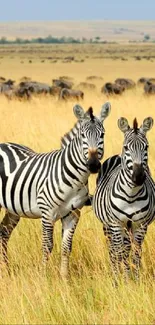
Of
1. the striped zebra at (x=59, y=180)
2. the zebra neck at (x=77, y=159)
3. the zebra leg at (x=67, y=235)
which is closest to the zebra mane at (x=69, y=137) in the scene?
the striped zebra at (x=59, y=180)

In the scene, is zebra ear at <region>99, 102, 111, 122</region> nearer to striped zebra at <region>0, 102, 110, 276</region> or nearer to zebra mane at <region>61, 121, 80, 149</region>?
striped zebra at <region>0, 102, 110, 276</region>

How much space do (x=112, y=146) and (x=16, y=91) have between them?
1135 cm

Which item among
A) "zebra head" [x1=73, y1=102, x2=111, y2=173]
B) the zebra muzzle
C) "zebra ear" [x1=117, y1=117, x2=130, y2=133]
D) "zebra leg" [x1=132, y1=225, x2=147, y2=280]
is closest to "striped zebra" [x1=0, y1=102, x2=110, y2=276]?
"zebra head" [x1=73, y1=102, x2=111, y2=173]

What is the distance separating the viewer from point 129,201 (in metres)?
5.06

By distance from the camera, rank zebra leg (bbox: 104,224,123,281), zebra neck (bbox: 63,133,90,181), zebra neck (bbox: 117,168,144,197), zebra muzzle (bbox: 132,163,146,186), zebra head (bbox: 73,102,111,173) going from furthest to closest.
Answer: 1. zebra neck (bbox: 63,133,90,181)
2. zebra leg (bbox: 104,224,123,281)
3. zebra head (bbox: 73,102,111,173)
4. zebra neck (bbox: 117,168,144,197)
5. zebra muzzle (bbox: 132,163,146,186)

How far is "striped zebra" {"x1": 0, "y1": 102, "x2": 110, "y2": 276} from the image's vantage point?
5.29 m

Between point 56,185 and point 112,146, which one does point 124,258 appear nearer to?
point 56,185

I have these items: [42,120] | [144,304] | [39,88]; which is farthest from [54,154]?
[39,88]

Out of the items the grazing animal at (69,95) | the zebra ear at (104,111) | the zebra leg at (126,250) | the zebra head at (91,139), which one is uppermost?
the grazing animal at (69,95)

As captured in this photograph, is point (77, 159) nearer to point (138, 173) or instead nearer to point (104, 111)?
point (104, 111)

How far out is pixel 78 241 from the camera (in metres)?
6.36

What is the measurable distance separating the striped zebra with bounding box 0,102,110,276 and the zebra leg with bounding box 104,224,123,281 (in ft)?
1.32

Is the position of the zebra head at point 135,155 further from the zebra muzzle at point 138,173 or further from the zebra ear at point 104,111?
the zebra ear at point 104,111

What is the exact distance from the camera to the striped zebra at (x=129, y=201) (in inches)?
192
